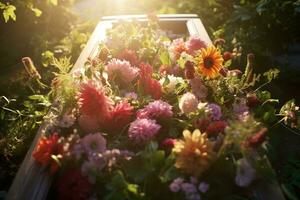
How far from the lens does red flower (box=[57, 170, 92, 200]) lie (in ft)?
6.09

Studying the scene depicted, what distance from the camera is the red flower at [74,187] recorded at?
6.09ft

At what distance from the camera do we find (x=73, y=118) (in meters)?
2.23

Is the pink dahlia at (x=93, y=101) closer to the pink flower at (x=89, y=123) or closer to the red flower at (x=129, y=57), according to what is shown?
the pink flower at (x=89, y=123)

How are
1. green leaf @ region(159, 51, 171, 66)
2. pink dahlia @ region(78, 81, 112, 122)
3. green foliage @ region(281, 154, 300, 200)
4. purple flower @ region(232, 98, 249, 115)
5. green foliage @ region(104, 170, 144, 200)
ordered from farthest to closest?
1. green leaf @ region(159, 51, 171, 66)
2. green foliage @ region(281, 154, 300, 200)
3. purple flower @ region(232, 98, 249, 115)
4. pink dahlia @ region(78, 81, 112, 122)
5. green foliage @ region(104, 170, 144, 200)

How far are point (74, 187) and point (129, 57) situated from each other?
4.27 feet

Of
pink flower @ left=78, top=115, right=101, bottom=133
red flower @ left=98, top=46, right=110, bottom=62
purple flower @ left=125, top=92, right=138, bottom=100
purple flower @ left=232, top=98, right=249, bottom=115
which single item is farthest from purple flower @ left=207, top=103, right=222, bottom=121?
red flower @ left=98, top=46, right=110, bottom=62

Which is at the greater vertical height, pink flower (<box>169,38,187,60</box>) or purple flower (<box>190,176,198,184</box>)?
pink flower (<box>169,38,187,60</box>)

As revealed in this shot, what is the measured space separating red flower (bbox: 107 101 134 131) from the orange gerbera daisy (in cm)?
52

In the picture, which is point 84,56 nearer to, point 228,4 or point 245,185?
point 245,185

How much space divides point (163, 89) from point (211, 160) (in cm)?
82

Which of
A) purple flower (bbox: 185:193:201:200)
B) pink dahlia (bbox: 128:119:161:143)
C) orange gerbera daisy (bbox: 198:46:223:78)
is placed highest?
orange gerbera daisy (bbox: 198:46:223:78)

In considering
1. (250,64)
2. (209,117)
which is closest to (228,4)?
(250,64)

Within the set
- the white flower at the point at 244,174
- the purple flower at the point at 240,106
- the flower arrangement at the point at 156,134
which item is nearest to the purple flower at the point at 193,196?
the flower arrangement at the point at 156,134

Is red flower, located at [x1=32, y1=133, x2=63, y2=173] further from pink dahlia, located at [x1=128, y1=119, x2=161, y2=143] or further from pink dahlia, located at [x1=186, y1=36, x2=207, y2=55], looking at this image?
pink dahlia, located at [x1=186, y1=36, x2=207, y2=55]
